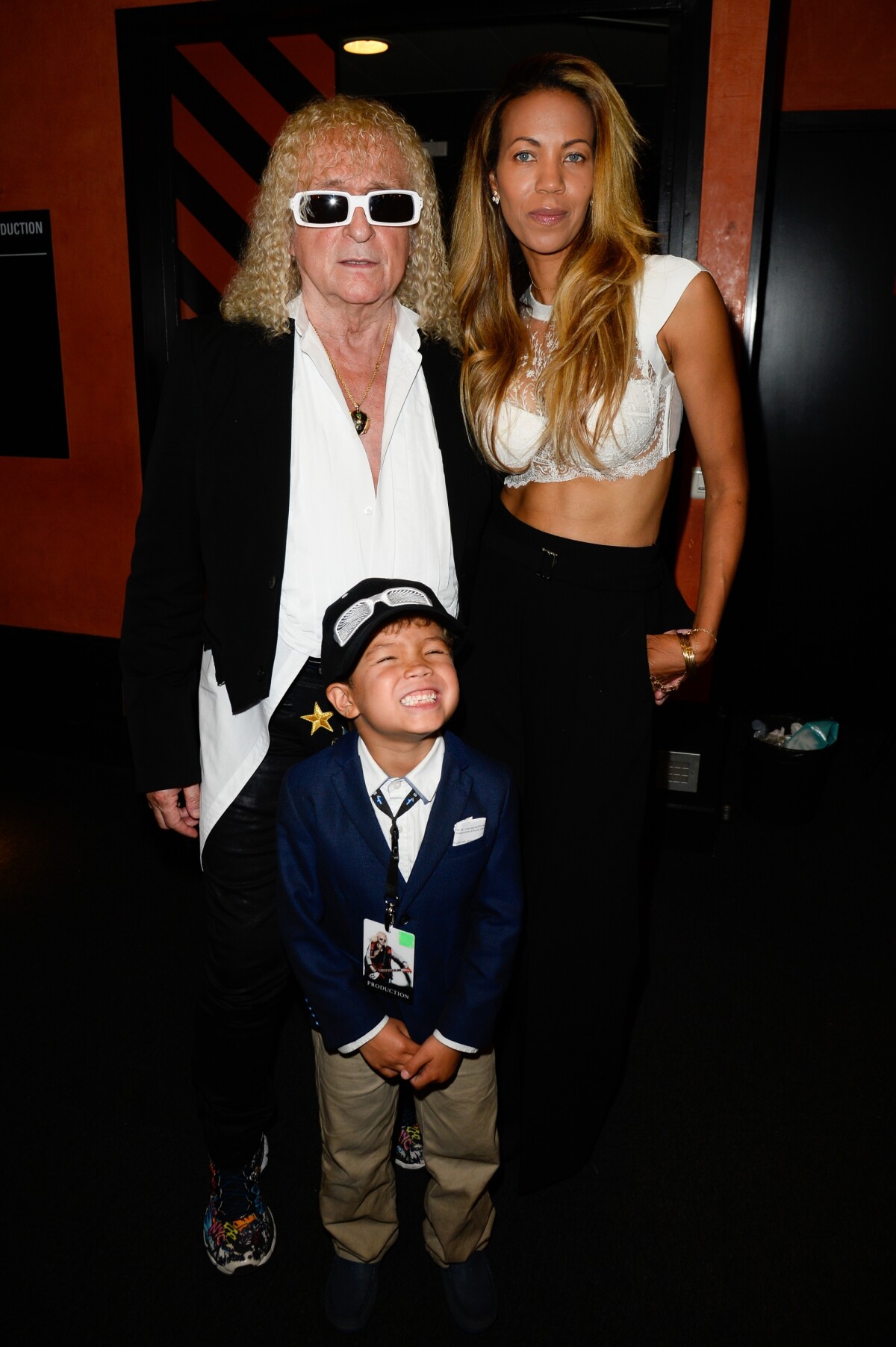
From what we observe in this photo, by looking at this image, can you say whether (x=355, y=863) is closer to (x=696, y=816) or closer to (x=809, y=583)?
(x=696, y=816)

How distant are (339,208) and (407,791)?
941 millimetres

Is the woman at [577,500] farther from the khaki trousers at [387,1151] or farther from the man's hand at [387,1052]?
the man's hand at [387,1052]

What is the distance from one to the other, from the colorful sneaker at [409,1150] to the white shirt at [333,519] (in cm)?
96

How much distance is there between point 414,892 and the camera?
1506 millimetres

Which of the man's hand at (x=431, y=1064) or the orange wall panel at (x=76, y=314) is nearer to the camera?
the man's hand at (x=431, y=1064)

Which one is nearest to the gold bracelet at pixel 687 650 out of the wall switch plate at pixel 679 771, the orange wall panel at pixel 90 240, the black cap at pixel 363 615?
the black cap at pixel 363 615

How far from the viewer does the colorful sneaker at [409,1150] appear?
212 cm

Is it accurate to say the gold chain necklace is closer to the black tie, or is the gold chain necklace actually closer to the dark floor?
the black tie

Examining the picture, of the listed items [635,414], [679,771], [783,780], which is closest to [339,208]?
[635,414]

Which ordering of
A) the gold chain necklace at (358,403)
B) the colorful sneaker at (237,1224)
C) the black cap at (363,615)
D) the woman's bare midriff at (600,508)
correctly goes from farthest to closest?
the colorful sneaker at (237,1224), the woman's bare midriff at (600,508), the gold chain necklace at (358,403), the black cap at (363,615)

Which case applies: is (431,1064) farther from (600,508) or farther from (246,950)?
(600,508)

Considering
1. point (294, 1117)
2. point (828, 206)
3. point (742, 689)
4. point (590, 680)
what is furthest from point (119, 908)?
point (828, 206)

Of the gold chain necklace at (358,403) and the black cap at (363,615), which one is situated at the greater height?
the gold chain necklace at (358,403)

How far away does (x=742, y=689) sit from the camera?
4734 millimetres
